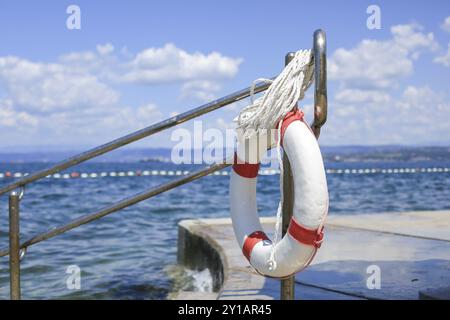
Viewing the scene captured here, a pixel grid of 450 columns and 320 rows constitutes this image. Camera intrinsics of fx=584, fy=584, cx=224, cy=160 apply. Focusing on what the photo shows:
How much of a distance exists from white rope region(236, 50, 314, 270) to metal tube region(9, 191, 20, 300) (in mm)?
870

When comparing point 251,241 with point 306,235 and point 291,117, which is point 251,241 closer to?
point 306,235

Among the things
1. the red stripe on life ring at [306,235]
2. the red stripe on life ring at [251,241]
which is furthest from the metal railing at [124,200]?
the red stripe on life ring at [306,235]

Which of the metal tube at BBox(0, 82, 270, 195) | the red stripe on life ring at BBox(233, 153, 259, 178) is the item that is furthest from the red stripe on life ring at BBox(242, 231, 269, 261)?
the metal tube at BBox(0, 82, 270, 195)

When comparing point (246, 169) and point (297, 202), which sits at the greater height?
point (246, 169)

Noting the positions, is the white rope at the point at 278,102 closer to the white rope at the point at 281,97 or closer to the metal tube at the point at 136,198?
the white rope at the point at 281,97

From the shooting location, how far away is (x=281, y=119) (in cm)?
193

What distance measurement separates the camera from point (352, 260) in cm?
368

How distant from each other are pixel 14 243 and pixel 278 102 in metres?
1.13

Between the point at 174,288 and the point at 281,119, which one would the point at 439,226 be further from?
the point at 281,119

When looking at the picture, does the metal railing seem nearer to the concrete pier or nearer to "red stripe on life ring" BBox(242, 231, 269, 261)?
"red stripe on life ring" BBox(242, 231, 269, 261)

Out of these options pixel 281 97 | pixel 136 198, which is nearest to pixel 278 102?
pixel 281 97

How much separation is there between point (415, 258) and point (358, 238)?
85 cm
